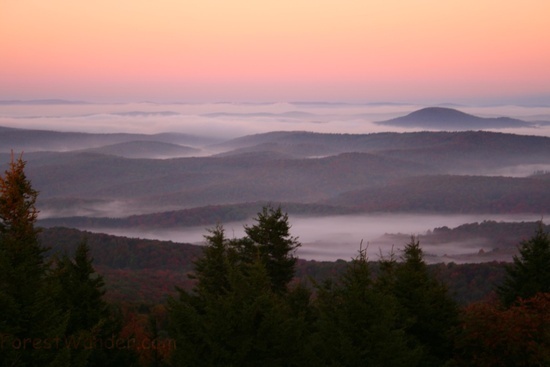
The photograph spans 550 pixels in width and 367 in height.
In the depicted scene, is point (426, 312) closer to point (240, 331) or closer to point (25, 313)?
point (240, 331)

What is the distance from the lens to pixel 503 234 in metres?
184

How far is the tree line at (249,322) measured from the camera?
727 inches

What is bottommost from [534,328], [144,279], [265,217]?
[144,279]

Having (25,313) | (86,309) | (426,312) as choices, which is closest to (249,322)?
(25,313)

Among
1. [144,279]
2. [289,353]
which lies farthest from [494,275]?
[289,353]

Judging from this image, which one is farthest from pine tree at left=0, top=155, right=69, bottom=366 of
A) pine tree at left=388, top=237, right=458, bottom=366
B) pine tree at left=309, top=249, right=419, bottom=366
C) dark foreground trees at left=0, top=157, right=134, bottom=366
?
pine tree at left=388, top=237, right=458, bottom=366

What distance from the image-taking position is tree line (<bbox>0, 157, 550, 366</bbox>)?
1847 cm

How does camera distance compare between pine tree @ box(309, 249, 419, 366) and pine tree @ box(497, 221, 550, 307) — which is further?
pine tree @ box(497, 221, 550, 307)

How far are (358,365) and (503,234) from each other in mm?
174622

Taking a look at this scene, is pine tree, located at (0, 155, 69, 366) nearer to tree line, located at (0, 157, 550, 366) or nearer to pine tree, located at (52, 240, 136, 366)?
tree line, located at (0, 157, 550, 366)

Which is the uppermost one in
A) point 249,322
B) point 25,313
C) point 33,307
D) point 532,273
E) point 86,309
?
point 532,273

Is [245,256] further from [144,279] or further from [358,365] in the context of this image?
[144,279]

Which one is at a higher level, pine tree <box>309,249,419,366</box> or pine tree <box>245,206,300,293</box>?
pine tree <box>245,206,300,293</box>

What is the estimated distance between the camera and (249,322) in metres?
20.1
